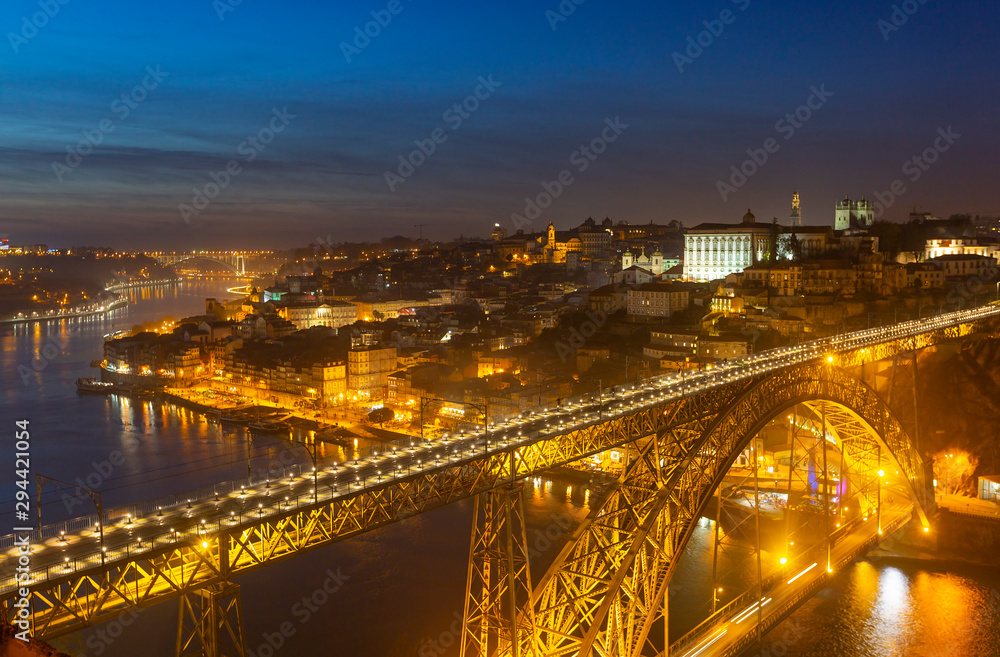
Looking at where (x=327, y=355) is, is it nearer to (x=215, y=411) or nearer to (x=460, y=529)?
(x=215, y=411)

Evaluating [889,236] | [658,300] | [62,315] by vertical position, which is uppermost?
[889,236]

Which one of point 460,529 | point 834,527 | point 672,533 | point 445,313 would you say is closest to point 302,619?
point 460,529

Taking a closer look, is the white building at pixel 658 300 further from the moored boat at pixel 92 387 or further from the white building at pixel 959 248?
the moored boat at pixel 92 387

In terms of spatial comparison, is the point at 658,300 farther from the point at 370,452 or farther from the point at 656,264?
the point at 370,452

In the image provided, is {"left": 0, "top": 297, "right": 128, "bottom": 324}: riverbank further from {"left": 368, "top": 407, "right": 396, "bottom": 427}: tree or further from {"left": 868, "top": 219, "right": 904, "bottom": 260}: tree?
{"left": 868, "top": 219, "right": 904, "bottom": 260}: tree

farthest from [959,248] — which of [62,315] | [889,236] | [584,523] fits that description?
[62,315]

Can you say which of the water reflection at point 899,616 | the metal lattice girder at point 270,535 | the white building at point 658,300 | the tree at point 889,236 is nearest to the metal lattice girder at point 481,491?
the metal lattice girder at point 270,535
